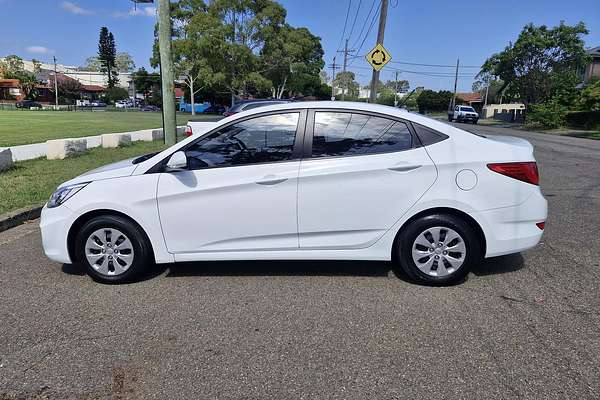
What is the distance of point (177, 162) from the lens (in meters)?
3.93

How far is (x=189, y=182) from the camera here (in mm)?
3938

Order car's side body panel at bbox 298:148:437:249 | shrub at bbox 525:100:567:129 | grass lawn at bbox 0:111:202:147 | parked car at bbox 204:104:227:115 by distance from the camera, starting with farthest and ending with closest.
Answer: parked car at bbox 204:104:227:115
shrub at bbox 525:100:567:129
grass lawn at bbox 0:111:202:147
car's side body panel at bbox 298:148:437:249

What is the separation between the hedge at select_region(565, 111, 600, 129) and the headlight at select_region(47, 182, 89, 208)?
3658 centimetres

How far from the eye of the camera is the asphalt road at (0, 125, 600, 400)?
2678mm

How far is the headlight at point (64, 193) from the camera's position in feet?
13.3

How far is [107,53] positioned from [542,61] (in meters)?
98.4

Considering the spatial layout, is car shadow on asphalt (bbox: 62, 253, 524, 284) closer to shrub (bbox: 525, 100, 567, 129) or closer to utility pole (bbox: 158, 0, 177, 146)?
utility pole (bbox: 158, 0, 177, 146)

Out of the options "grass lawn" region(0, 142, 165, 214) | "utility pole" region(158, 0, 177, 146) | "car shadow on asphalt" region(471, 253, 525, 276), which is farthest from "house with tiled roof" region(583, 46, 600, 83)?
"car shadow on asphalt" region(471, 253, 525, 276)

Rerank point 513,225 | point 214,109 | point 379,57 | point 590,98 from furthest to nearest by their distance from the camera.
Answer: point 214,109 → point 590,98 → point 379,57 → point 513,225

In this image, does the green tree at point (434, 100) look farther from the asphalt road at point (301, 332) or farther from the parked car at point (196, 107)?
the asphalt road at point (301, 332)

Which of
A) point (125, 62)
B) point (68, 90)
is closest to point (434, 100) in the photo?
point (68, 90)

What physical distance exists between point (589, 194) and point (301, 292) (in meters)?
6.78

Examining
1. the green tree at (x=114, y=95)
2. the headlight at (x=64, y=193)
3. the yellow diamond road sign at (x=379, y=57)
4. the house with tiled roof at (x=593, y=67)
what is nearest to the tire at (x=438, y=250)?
the headlight at (x=64, y=193)

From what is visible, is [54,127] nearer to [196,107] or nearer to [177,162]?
[177,162]
